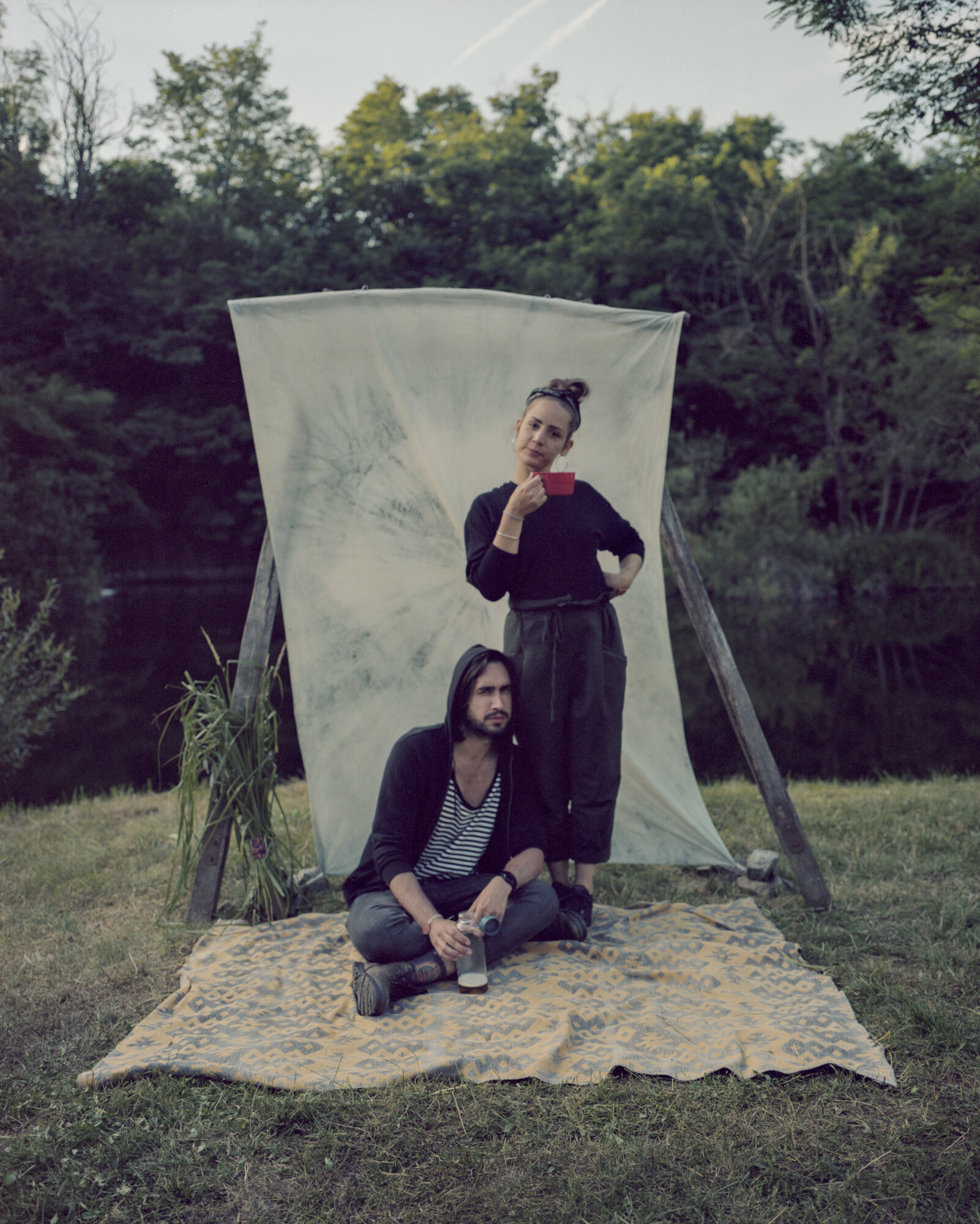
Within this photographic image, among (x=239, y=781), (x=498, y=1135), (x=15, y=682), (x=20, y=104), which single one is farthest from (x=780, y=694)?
(x=20, y=104)

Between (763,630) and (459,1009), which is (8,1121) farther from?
(763,630)

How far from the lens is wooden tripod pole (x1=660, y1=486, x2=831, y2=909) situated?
137 inches

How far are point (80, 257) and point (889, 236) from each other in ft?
50.8

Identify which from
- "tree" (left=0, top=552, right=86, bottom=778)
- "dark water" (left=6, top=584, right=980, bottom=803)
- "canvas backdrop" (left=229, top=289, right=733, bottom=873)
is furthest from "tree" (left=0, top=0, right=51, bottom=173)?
"canvas backdrop" (left=229, top=289, right=733, bottom=873)

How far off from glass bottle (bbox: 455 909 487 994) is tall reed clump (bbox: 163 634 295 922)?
0.94 meters

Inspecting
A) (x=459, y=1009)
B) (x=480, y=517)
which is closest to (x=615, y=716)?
(x=480, y=517)

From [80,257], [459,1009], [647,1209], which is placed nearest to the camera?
[647,1209]

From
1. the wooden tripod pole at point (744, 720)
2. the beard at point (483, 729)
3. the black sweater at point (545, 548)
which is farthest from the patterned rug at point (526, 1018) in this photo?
the black sweater at point (545, 548)

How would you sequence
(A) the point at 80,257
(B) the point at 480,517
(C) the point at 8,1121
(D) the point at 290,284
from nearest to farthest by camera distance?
(C) the point at 8,1121 → (B) the point at 480,517 → (A) the point at 80,257 → (D) the point at 290,284

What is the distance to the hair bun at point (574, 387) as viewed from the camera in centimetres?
314

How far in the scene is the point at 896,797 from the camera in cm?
505

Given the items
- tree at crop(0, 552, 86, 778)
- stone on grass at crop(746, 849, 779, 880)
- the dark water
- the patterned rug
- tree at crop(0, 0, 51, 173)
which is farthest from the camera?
tree at crop(0, 0, 51, 173)

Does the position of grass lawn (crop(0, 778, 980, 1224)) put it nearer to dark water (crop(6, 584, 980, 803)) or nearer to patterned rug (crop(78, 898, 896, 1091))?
patterned rug (crop(78, 898, 896, 1091))

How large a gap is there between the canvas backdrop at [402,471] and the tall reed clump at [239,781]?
194 millimetres
